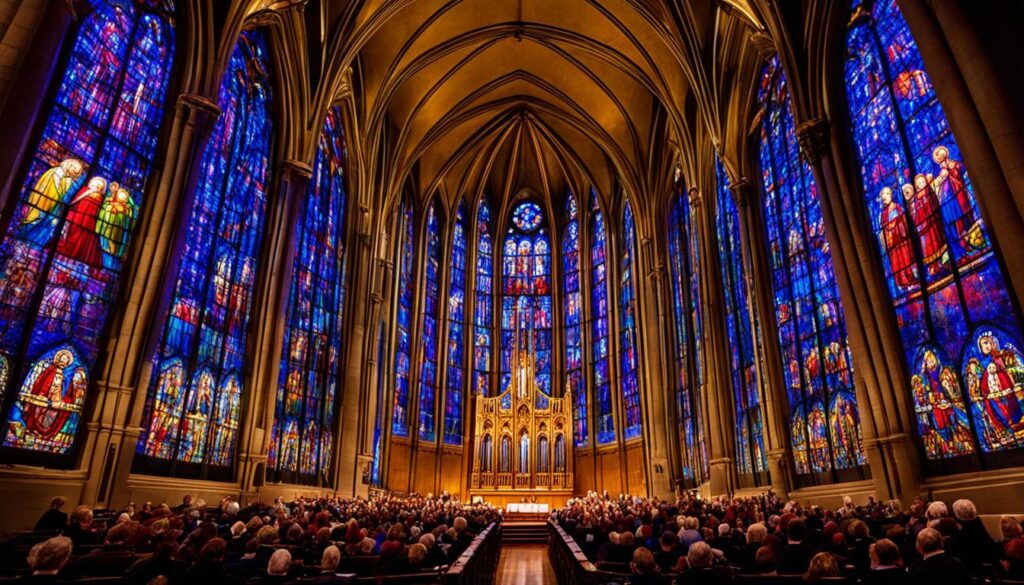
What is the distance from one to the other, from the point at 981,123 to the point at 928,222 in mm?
2354

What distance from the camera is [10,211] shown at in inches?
365

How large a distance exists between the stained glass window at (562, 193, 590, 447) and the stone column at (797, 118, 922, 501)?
18.2m

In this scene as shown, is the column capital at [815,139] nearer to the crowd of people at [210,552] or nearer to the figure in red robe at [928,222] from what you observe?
the figure in red robe at [928,222]

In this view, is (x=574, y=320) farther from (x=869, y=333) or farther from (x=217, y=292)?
(x=869, y=333)

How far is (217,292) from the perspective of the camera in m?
14.9

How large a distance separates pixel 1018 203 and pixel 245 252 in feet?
52.8

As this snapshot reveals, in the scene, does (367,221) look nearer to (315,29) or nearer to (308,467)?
(315,29)

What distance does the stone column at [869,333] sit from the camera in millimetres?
10930

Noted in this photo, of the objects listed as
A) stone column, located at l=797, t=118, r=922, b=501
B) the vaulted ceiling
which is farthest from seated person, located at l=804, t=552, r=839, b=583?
the vaulted ceiling

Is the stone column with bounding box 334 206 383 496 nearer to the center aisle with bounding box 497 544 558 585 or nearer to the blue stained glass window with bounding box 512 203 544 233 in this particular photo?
the center aisle with bounding box 497 544 558 585

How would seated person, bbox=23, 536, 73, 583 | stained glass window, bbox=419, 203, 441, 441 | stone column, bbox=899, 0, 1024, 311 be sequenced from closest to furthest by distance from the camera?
seated person, bbox=23, 536, 73, 583 < stone column, bbox=899, 0, 1024, 311 < stained glass window, bbox=419, 203, 441, 441

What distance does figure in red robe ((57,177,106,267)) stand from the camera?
1043cm

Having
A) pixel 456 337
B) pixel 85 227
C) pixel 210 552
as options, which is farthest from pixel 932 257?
pixel 456 337

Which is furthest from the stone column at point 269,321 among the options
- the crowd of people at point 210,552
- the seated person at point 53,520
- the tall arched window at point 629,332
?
the tall arched window at point 629,332
